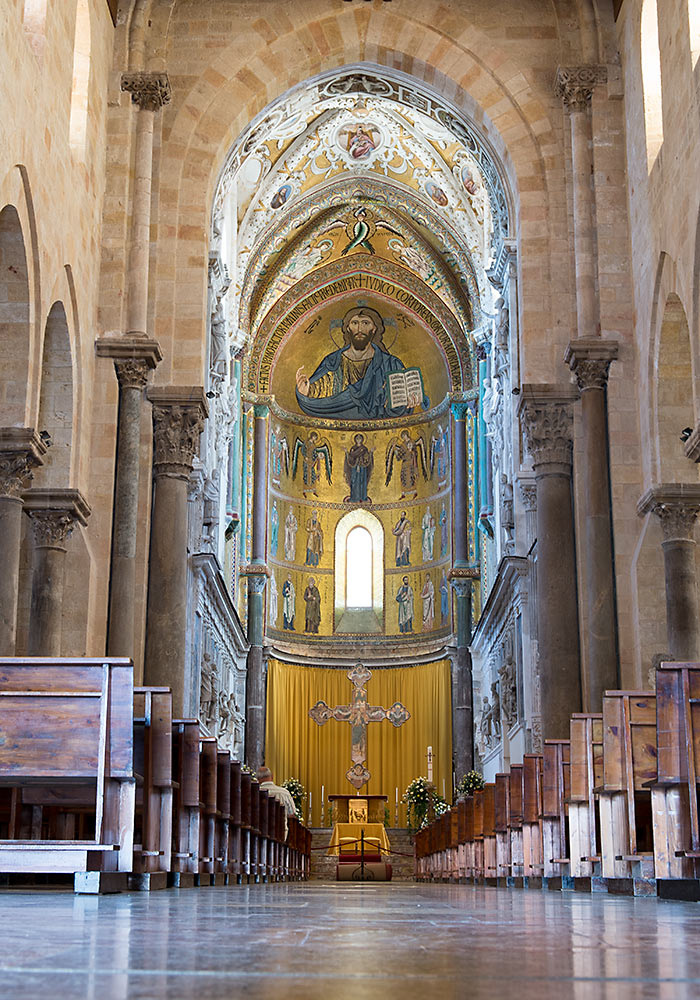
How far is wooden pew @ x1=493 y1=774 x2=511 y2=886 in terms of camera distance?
43.1 feet

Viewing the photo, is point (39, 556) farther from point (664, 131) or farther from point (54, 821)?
point (664, 131)

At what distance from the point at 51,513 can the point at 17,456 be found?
2052 millimetres

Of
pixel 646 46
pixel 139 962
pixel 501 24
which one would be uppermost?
pixel 501 24

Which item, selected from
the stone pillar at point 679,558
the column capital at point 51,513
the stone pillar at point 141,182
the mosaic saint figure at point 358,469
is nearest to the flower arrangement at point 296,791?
the mosaic saint figure at point 358,469

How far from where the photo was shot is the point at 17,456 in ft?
44.5

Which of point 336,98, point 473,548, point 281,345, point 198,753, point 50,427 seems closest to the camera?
point 198,753

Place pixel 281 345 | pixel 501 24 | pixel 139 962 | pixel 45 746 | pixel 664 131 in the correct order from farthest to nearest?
pixel 281 345 < pixel 501 24 < pixel 664 131 < pixel 45 746 < pixel 139 962

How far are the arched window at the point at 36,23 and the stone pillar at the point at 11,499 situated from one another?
4.36 m

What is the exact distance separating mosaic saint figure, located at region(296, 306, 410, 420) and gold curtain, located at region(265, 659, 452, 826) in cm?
761

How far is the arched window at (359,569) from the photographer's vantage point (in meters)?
35.6

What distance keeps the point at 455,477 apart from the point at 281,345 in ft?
19.9

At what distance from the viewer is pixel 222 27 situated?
61.9 ft

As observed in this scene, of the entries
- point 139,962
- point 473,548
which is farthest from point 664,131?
point 473,548

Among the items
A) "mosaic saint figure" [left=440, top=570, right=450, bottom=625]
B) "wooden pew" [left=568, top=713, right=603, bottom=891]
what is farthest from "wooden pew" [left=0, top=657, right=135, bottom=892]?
"mosaic saint figure" [left=440, top=570, right=450, bottom=625]
